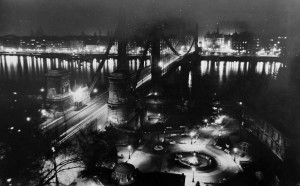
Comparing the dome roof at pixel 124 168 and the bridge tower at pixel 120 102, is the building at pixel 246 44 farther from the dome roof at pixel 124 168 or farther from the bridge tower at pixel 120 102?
the dome roof at pixel 124 168

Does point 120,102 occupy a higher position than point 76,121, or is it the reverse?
point 120,102

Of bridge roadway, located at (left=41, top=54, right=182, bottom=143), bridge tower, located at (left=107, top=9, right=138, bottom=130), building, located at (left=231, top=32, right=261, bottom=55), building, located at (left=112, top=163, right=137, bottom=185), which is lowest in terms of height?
building, located at (left=112, top=163, right=137, bottom=185)

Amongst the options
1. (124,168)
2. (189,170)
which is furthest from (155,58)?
(124,168)

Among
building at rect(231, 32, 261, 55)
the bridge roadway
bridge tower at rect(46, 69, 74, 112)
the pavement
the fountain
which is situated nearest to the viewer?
the pavement

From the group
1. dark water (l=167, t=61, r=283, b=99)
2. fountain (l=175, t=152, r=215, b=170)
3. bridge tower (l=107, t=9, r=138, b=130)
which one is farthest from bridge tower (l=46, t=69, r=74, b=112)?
dark water (l=167, t=61, r=283, b=99)

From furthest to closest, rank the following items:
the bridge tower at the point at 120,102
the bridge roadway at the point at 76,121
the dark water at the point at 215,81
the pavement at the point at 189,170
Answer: the dark water at the point at 215,81
the bridge tower at the point at 120,102
the bridge roadway at the point at 76,121
the pavement at the point at 189,170

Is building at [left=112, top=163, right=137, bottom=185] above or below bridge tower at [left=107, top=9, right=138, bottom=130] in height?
below

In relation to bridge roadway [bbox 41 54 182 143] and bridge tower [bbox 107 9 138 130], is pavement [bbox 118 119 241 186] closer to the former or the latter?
bridge tower [bbox 107 9 138 130]

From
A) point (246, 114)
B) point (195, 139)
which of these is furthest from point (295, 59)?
point (195, 139)

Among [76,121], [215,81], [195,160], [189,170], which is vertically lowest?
[189,170]

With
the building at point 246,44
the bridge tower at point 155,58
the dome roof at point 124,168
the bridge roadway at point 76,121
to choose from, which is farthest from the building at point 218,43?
the dome roof at point 124,168

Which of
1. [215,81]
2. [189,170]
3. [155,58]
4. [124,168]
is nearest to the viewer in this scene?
[124,168]

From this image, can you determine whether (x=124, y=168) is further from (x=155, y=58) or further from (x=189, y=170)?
(x=155, y=58)
